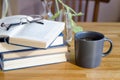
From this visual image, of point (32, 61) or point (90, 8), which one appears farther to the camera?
point (90, 8)

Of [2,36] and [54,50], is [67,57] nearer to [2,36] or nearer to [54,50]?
[54,50]

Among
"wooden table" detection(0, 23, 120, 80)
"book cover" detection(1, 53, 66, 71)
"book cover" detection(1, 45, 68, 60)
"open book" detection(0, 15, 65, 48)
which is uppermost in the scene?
"open book" detection(0, 15, 65, 48)

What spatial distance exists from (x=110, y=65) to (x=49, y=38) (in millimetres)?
272

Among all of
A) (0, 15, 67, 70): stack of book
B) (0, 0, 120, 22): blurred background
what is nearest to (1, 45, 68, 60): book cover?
(0, 15, 67, 70): stack of book

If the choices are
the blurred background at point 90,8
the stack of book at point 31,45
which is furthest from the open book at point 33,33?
the blurred background at point 90,8

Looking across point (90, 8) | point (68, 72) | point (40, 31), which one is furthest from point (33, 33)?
point (90, 8)

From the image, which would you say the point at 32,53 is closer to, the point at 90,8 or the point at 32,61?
the point at 32,61

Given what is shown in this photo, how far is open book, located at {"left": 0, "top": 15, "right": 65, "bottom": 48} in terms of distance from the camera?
708 millimetres

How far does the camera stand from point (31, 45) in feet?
2.36

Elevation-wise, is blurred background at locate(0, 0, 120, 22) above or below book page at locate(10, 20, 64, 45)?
below

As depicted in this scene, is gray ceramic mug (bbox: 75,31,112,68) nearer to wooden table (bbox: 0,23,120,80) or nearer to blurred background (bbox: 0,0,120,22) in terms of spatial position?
wooden table (bbox: 0,23,120,80)

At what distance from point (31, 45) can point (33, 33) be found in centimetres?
5

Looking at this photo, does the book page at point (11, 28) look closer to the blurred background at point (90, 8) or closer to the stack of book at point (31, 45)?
the stack of book at point (31, 45)

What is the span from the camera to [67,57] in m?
0.87
